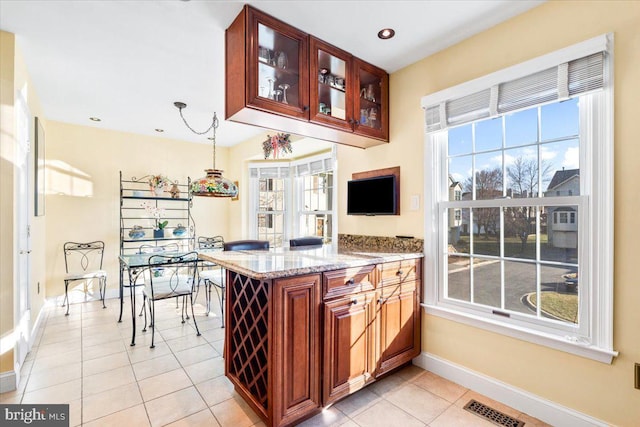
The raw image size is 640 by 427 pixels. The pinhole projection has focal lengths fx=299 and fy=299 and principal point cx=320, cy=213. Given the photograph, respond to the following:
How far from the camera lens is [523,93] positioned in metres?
1.95

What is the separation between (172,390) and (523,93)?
10.5 feet

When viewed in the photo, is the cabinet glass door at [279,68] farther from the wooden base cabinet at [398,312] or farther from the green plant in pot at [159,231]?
the green plant in pot at [159,231]

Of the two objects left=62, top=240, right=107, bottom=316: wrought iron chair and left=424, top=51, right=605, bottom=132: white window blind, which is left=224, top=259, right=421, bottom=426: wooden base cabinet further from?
left=62, top=240, right=107, bottom=316: wrought iron chair

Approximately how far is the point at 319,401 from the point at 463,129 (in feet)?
7.32

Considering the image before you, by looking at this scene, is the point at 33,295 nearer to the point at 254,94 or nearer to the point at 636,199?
the point at 254,94

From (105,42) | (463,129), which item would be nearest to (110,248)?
(105,42)

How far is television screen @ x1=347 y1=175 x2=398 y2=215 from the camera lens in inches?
107

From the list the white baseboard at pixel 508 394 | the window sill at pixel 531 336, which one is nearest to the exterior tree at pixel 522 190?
the window sill at pixel 531 336

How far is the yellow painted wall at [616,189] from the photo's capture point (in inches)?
63.3

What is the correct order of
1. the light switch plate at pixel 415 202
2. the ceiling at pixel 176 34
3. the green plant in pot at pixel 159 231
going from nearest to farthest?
the ceiling at pixel 176 34
the light switch plate at pixel 415 202
the green plant in pot at pixel 159 231

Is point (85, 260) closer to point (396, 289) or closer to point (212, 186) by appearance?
point (212, 186)

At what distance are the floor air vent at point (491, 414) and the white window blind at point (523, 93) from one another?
1.99 meters

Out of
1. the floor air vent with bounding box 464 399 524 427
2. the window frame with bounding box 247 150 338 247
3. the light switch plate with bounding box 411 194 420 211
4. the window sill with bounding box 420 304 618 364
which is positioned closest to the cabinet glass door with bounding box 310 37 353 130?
the light switch plate with bounding box 411 194 420 211

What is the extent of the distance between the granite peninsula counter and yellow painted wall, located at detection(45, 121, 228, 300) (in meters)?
3.66
